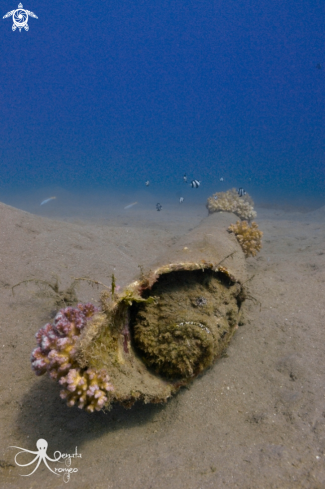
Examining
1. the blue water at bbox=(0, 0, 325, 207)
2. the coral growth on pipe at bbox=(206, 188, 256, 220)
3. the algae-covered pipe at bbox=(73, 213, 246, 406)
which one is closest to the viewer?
the algae-covered pipe at bbox=(73, 213, 246, 406)

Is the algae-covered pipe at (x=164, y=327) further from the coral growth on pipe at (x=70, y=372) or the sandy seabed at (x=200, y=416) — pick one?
the sandy seabed at (x=200, y=416)

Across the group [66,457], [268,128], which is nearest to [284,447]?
[66,457]

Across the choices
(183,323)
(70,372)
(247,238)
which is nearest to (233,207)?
(247,238)

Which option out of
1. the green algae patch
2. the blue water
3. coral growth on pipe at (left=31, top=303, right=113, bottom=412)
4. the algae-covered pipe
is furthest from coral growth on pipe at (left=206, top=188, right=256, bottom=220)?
the blue water

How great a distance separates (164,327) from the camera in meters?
2.94

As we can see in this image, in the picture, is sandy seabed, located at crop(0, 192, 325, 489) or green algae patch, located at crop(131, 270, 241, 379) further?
green algae patch, located at crop(131, 270, 241, 379)

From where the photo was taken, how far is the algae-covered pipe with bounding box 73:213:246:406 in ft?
7.94

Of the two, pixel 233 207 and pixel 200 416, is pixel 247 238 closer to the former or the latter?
pixel 233 207

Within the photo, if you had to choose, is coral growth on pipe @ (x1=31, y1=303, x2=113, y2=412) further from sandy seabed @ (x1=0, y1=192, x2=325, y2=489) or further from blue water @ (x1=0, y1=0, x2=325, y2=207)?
blue water @ (x1=0, y1=0, x2=325, y2=207)

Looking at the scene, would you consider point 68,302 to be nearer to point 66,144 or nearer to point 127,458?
point 127,458

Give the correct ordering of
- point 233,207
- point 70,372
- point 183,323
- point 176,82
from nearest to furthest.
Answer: point 70,372 < point 183,323 < point 233,207 < point 176,82

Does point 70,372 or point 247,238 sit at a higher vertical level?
point 247,238

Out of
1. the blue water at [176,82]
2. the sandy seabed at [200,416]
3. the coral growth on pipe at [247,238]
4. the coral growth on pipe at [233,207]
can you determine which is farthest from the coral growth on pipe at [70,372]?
the blue water at [176,82]

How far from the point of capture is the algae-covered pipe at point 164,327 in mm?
2420
